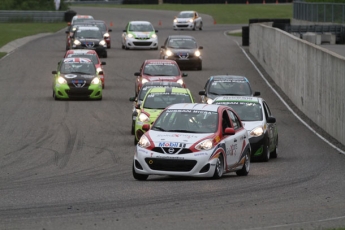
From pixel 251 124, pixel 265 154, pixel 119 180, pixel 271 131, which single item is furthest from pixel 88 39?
pixel 119 180

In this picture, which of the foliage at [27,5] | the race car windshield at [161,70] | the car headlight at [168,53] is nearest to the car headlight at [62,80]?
the race car windshield at [161,70]

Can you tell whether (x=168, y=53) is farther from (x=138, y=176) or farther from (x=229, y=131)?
(x=138, y=176)

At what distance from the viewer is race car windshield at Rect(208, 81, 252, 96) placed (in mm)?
28656

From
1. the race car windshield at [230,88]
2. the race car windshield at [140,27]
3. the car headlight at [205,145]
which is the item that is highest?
the car headlight at [205,145]

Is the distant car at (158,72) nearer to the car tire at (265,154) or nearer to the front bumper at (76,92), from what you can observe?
the front bumper at (76,92)

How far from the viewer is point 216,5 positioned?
103m

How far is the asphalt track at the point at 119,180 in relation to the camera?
12.0m

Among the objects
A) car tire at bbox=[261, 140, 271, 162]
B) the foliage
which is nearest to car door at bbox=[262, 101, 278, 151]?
car tire at bbox=[261, 140, 271, 162]

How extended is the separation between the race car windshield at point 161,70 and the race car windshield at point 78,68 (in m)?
2.14

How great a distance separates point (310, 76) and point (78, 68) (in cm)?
886

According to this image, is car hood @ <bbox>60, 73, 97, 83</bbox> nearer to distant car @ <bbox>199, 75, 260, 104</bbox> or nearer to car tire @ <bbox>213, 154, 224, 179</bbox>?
distant car @ <bbox>199, 75, 260, 104</bbox>

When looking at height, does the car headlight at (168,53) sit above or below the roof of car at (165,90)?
below

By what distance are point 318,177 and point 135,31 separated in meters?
36.8

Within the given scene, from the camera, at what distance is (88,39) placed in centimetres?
4791
